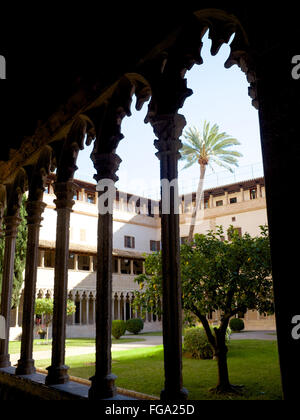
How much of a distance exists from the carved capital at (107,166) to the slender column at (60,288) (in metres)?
0.94

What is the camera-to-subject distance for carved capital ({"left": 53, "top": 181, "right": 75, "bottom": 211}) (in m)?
4.89

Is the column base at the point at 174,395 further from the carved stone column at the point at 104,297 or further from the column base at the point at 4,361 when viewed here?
the column base at the point at 4,361

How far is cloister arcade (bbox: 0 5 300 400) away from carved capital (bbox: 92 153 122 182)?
10 mm

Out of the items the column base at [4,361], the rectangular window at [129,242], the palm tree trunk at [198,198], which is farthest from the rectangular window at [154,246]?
the column base at [4,361]

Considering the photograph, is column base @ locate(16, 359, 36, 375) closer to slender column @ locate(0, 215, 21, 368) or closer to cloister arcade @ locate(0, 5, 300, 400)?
cloister arcade @ locate(0, 5, 300, 400)

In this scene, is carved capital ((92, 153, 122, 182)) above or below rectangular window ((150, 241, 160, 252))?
below

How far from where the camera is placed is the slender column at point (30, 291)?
5016mm

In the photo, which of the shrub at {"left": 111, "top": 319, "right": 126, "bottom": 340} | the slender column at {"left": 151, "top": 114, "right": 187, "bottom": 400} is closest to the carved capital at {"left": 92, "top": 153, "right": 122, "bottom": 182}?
the slender column at {"left": 151, "top": 114, "right": 187, "bottom": 400}

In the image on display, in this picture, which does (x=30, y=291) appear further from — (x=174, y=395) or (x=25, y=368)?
(x=174, y=395)

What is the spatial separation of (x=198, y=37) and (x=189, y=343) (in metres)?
9.60

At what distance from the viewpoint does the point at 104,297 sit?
377 centimetres

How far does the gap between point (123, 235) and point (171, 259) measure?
26.5 meters

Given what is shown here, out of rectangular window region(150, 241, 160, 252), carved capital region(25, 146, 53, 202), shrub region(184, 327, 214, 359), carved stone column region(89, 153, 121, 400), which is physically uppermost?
rectangular window region(150, 241, 160, 252)

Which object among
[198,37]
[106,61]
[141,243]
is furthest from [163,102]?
[141,243]
